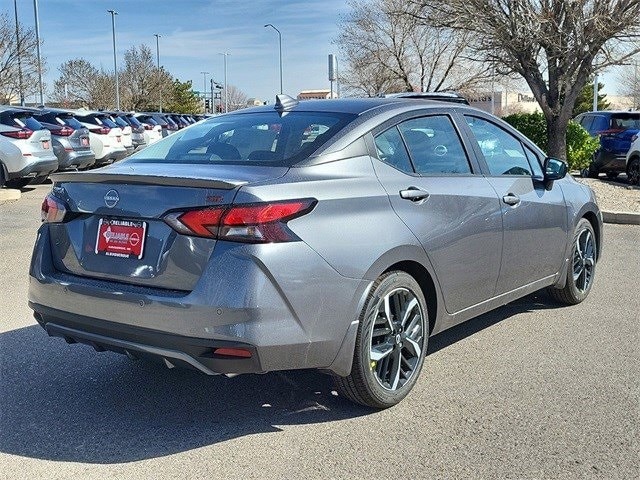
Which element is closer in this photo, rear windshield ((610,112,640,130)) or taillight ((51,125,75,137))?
taillight ((51,125,75,137))

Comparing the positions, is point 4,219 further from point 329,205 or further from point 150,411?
point 329,205

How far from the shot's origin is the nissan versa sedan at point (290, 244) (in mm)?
3195

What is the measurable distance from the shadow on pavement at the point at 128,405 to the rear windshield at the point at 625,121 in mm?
14776

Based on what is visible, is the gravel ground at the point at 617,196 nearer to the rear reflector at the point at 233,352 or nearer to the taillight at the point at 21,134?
the rear reflector at the point at 233,352

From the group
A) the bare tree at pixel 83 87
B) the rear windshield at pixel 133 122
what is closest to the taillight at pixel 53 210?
the rear windshield at pixel 133 122

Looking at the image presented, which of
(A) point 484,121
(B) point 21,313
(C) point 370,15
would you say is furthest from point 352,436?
(C) point 370,15

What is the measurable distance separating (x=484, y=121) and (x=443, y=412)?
7.10 feet

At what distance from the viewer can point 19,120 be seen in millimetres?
13320

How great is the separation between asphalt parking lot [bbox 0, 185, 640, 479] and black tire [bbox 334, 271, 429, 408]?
0.12 meters

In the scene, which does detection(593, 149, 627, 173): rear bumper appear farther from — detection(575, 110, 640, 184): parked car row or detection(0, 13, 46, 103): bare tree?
detection(0, 13, 46, 103): bare tree

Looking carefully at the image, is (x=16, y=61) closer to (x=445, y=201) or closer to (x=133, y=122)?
(x=133, y=122)

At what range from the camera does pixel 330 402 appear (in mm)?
3947

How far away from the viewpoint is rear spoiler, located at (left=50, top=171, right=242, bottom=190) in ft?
10.6

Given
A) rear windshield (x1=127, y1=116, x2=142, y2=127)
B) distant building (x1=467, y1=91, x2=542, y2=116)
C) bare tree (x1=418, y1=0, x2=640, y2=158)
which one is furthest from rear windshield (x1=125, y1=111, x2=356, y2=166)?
distant building (x1=467, y1=91, x2=542, y2=116)
